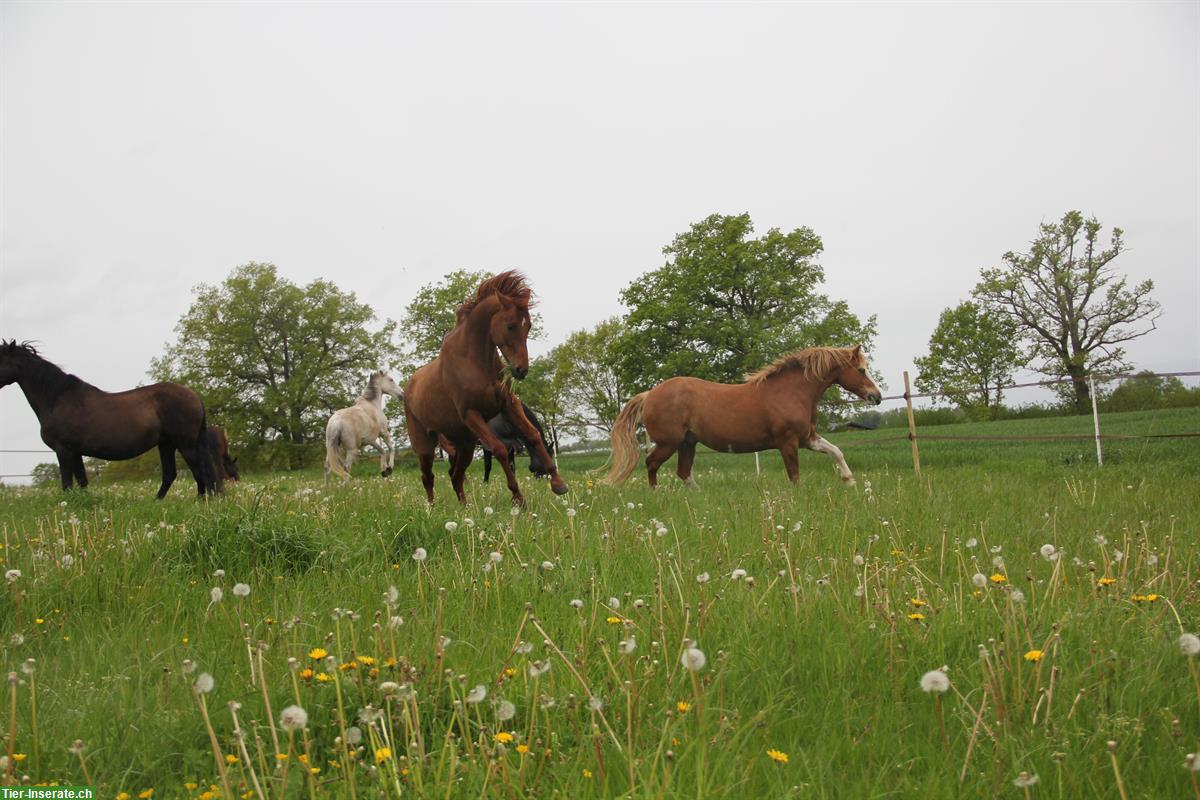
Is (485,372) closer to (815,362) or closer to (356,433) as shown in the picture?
(815,362)

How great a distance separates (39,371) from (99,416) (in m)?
1.09

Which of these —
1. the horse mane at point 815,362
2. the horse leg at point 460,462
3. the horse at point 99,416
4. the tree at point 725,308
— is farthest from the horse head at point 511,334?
the tree at point 725,308

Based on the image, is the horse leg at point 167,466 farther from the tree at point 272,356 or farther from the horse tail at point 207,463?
the tree at point 272,356

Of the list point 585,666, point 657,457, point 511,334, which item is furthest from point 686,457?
point 585,666

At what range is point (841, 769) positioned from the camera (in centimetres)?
222

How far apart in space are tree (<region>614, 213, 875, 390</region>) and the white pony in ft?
51.4

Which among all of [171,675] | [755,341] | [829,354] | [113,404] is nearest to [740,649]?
[171,675]

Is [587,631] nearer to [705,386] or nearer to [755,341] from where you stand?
[705,386]

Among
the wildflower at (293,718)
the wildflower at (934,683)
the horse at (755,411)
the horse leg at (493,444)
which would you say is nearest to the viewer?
the wildflower at (293,718)

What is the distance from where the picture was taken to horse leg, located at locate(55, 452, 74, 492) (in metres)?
10.9

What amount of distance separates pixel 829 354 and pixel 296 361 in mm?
42293

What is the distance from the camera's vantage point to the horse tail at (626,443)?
42.0 ft

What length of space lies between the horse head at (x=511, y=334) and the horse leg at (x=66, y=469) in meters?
7.43

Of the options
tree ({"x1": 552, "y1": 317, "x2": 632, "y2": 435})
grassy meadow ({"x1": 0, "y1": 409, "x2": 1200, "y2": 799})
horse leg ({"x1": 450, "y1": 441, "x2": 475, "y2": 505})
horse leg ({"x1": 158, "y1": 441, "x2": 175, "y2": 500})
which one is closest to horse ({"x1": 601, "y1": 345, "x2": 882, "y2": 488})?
horse leg ({"x1": 450, "y1": 441, "x2": 475, "y2": 505})
